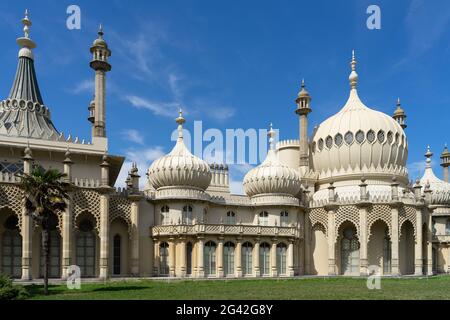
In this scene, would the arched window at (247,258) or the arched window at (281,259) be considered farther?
the arched window at (281,259)

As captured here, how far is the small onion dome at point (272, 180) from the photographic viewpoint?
44.7 m

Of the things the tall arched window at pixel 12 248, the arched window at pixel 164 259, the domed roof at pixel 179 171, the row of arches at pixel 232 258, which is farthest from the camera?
the domed roof at pixel 179 171

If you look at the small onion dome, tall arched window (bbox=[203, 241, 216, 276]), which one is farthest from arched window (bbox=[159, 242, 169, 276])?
the small onion dome

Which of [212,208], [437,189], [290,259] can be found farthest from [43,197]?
[437,189]

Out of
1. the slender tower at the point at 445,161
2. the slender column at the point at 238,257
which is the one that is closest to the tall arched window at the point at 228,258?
the slender column at the point at 238,257

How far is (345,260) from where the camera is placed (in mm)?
45594

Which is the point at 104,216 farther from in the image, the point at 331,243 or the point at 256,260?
the point at 331,243

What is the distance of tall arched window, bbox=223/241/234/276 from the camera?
40750 mm

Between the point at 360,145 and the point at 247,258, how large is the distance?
15527 millimetres

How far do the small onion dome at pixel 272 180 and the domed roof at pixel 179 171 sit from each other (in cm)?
500

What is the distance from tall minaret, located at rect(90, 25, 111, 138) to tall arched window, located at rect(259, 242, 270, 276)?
52.4ft

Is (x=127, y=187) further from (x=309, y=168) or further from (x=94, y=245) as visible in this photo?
(x=309, y=168)

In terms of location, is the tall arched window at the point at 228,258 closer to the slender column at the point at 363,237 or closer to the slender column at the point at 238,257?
the slender column at the point at 238,257

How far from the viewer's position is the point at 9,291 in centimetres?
2217
